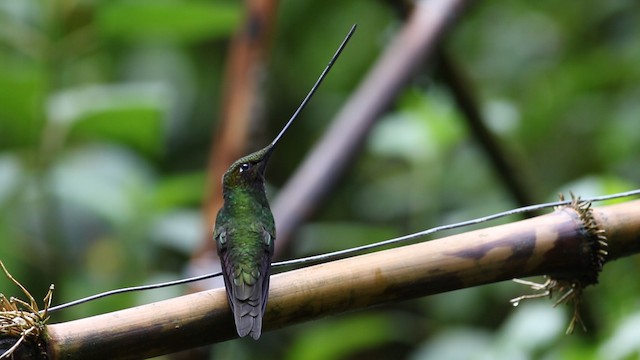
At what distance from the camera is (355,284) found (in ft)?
4.28

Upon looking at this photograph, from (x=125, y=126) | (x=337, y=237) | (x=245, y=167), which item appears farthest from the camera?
(x=337, y=237)

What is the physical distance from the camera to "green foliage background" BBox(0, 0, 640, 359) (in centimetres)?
275

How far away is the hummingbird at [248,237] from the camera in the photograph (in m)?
1.27

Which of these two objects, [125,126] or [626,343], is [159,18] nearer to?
[125,126]

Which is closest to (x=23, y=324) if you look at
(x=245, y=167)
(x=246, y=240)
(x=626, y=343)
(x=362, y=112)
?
(x=246, y=240)

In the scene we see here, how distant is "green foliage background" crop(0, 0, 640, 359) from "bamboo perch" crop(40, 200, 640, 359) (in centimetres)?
77

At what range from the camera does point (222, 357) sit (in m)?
2.84

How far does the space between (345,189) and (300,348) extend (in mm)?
1470

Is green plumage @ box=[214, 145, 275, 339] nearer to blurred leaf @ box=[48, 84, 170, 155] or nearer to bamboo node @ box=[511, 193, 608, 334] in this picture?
bamboo node @ box=[511, 193, 608, 334]

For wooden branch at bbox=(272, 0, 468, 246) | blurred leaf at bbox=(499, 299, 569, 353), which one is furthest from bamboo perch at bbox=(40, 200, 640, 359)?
wooden branch at bbox=(272, 0, 468, 246)

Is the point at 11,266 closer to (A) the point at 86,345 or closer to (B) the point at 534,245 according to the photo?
(A) the point at 86,345

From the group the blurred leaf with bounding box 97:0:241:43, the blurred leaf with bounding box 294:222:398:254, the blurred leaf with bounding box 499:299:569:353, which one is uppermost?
the blurred leaf with bounding box 97:0:241:43

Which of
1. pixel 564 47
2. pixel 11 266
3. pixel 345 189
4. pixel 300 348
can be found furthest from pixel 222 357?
pixel 564 47

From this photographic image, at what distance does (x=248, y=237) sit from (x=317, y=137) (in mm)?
2644
